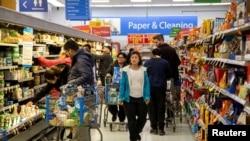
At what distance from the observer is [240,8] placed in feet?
12.2

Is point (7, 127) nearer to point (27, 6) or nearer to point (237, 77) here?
point (237, 77)

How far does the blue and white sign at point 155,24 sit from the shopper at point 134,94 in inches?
514

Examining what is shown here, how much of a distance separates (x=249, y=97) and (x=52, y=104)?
2.43 metres

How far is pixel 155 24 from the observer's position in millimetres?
18828

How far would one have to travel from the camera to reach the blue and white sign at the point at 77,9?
540 inches

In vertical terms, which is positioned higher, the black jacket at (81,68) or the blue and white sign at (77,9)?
the blue and white sign at (77,9)

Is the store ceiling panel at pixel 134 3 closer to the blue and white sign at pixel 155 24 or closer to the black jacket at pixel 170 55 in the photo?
the blue and white sign at pixel 155 24

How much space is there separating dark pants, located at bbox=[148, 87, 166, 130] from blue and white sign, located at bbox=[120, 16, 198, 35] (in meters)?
11.9

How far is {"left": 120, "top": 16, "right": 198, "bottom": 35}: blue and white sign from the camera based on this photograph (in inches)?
739

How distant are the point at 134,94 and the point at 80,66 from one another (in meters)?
1.14

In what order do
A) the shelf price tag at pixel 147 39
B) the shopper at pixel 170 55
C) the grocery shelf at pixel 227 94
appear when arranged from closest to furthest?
1. the grocery shelf at pixel 227 94
2. the shopper at pixel 170 55
3. the shelf price tag at pixel 147 39

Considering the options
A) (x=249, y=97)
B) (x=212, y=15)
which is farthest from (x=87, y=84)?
(x=212, y=15)

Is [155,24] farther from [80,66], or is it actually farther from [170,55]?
[80,66]

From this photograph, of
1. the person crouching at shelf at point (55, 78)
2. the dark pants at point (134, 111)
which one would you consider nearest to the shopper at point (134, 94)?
the dark pants at point (134, 111)
